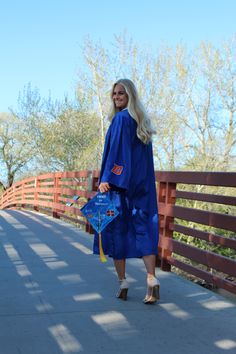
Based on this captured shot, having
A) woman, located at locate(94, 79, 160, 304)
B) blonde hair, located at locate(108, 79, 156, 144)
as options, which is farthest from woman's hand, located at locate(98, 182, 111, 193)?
blonde hair, located at locate(108, 79, 156, 144)

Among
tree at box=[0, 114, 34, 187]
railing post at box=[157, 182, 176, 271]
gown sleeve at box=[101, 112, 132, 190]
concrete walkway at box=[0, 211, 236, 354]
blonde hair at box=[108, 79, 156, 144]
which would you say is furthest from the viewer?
tree at box=[0, 114, 34, 187]

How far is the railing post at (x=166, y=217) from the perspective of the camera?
5309 mm

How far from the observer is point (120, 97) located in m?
4.08

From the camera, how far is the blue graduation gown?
3891 mm

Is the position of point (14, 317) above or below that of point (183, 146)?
below

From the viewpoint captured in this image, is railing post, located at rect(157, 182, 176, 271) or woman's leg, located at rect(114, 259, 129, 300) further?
railing post, located at rect(157, 182, 176, 271)

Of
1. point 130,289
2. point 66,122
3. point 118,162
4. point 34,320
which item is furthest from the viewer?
point 66,122

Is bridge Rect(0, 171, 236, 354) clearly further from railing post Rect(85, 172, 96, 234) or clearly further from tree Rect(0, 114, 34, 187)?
tree Rect(0, 114, 34, 187)

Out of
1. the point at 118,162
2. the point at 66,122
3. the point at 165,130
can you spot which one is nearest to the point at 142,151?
the point at 118,162

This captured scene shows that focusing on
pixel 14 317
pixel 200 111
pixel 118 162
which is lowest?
pixel 14 317

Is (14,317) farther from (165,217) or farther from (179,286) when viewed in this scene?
(165,217)

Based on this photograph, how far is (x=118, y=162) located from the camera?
3.87 metres

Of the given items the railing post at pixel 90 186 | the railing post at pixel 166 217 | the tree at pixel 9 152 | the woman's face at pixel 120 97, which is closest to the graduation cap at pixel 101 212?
the woman's face at pixel 120 97

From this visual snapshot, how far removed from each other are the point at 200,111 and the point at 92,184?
56.2 feet
